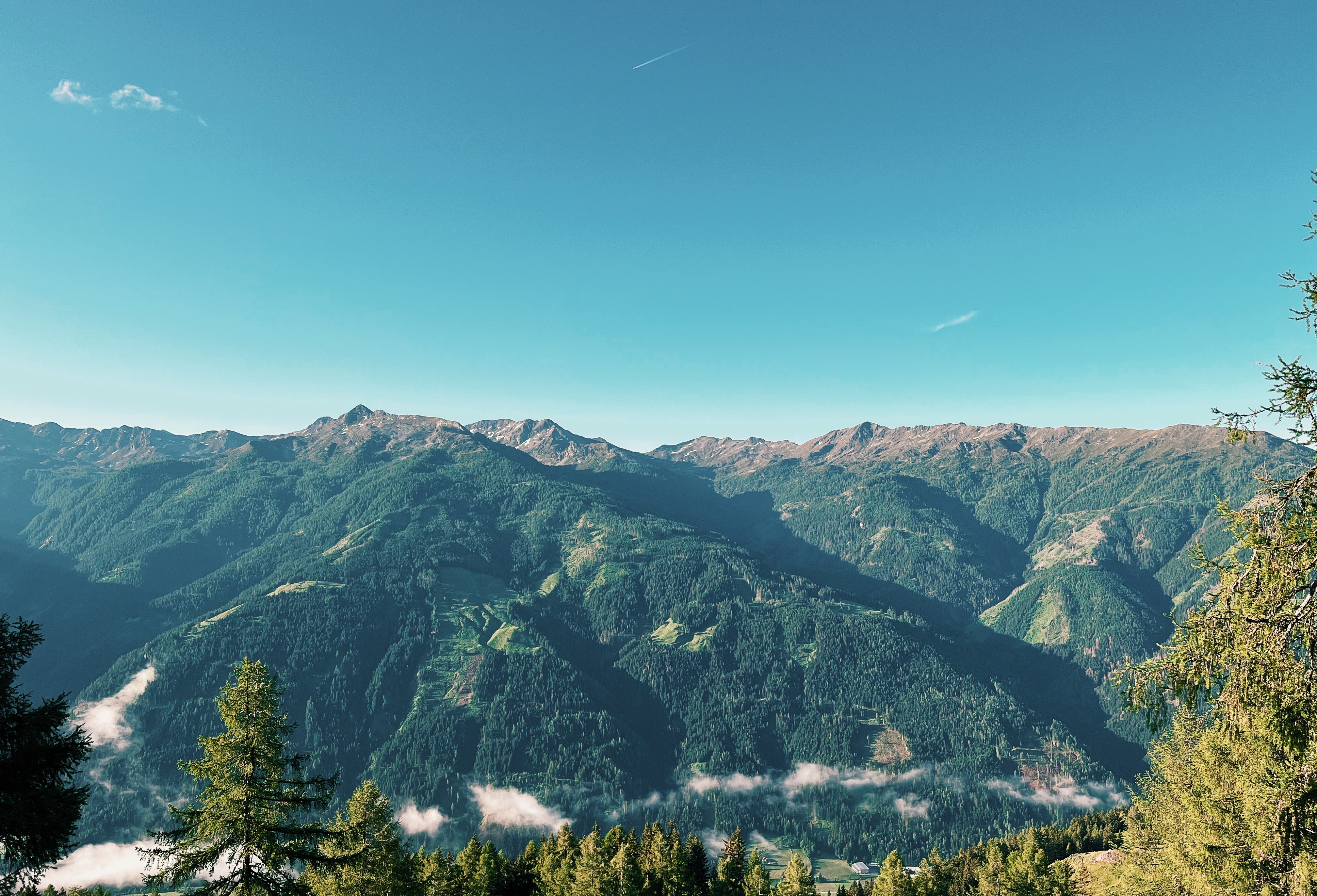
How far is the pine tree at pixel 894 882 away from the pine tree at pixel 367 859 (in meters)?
62.8

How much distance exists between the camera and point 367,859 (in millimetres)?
29609

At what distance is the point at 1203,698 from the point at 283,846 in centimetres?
2966

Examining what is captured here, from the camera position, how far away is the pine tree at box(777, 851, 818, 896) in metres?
67.9

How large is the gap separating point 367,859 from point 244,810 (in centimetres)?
1060

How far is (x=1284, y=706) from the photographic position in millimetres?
12141

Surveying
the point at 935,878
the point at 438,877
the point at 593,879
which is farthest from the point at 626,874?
the point at 935,878

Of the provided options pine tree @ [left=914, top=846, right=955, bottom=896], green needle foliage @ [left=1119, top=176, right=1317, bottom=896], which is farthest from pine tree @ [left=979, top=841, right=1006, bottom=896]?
green needle foliage @ [left=1119, top=176, right=1317, bottom=896]

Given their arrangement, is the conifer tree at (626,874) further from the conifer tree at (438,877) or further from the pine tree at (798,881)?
the conifer tree at (438,877)

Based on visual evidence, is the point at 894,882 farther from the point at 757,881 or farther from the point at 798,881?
the point at 757,881

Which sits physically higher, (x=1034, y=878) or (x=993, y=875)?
(x=1034, y=878)

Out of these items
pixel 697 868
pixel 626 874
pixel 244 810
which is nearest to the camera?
pixel 244 810

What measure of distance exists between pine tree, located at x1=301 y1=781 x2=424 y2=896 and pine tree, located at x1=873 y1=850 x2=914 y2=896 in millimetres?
62795

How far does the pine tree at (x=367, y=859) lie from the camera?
31.0m

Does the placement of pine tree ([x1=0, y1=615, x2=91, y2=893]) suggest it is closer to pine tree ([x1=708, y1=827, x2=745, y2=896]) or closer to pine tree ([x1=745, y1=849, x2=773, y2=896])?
pine tree ([x1=745, y1=849, x2=773, y2=896])
